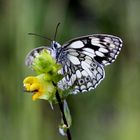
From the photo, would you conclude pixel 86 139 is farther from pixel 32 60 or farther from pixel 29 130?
pixel 32 60

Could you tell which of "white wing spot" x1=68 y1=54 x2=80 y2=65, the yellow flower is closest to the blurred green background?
"white wing spot" x1=68 y1=54 x2=80 y2=65

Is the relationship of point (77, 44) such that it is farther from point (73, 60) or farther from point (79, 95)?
point (79, 95)

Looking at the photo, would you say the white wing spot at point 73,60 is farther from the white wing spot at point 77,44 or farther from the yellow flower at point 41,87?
the yellow flower at point 41,87

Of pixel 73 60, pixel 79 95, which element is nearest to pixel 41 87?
pixel 73 60

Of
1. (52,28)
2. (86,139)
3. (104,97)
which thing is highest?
(52,28)

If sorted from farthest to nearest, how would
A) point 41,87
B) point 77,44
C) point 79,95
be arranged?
point 79,95
point 77,44
point 41,87
